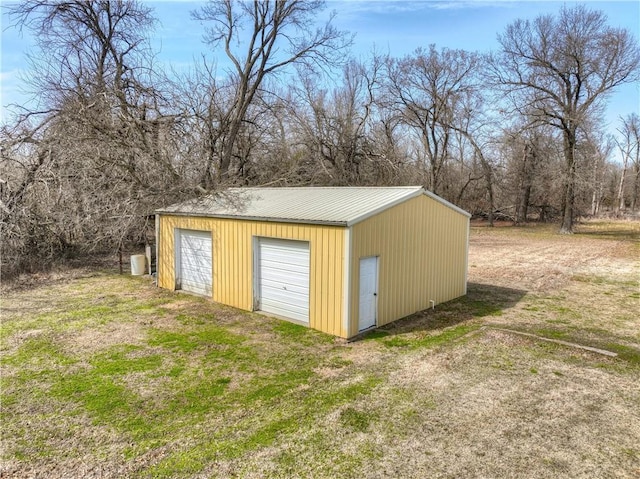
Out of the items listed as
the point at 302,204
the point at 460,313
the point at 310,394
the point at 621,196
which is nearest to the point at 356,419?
the point at 310,394

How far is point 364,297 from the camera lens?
7.97 m

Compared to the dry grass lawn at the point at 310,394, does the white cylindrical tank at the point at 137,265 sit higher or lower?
higher

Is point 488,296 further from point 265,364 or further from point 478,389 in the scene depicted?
point 265,364

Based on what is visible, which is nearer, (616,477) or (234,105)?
(616,477)

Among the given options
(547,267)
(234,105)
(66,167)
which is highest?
(234,105)

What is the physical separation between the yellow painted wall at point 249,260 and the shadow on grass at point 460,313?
93 cm

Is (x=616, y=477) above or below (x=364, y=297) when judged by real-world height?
below

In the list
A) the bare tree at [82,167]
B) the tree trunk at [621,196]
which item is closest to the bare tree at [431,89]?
the bare tree at [82,167]

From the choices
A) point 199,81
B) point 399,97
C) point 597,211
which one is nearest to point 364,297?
point 199,81

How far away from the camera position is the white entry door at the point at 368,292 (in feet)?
25.8

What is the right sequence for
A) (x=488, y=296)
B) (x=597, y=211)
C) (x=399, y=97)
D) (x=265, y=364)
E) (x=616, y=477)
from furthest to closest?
1. (x=597, y=211)
2. (x=399, y=97)
3. (x=488, y=296)
4. (x=265, y=364)
5. (x=616, y=477)

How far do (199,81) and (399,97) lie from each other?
1529cm

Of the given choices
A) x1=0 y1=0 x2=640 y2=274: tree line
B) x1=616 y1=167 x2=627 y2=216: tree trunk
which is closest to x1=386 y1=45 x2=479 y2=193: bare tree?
x1=0 y1=0 x2=640 y2=274: tree line

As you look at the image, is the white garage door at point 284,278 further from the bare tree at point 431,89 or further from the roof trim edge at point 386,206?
the bare tree at point 431,89
